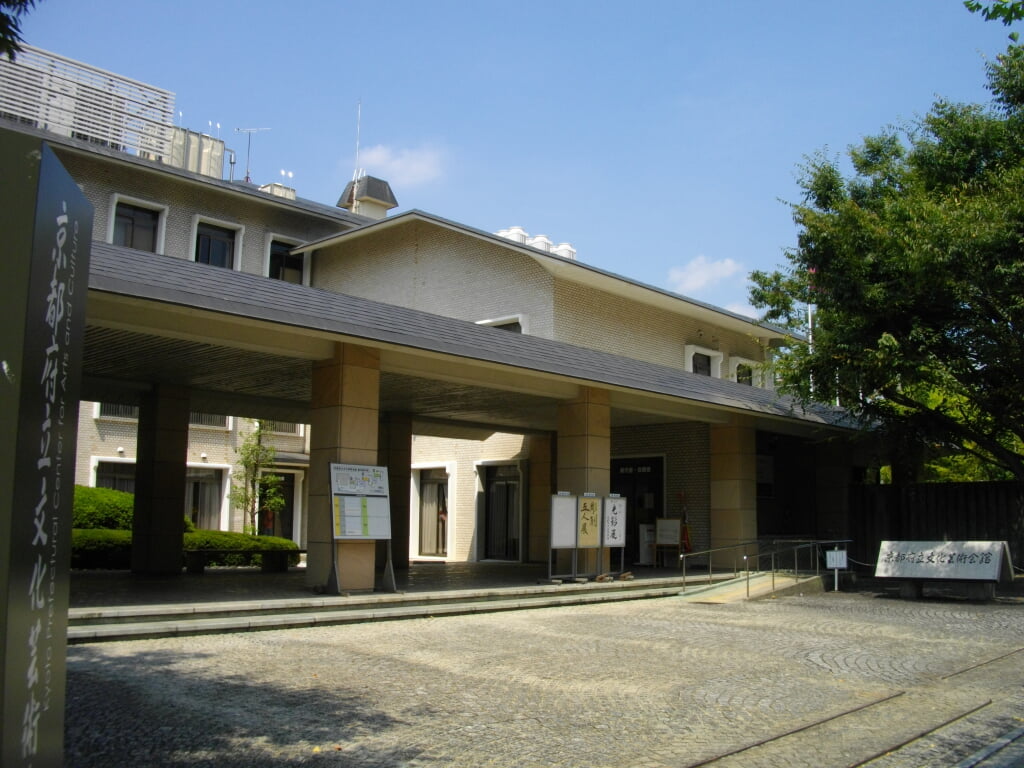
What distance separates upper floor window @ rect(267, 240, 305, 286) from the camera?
35.1m

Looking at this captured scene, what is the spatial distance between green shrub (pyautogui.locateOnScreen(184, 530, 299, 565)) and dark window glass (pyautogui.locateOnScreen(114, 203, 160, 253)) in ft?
38.0

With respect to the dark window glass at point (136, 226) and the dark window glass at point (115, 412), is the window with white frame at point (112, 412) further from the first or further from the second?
the dark window glass at point (136, 226)

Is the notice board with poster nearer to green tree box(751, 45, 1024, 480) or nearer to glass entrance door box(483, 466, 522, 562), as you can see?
green tree box(751, 45, 1024, 480)

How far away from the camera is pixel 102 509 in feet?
81.1

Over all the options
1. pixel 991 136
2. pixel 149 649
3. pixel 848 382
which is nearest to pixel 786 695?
pixel 149 649

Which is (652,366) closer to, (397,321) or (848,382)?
(848,382)

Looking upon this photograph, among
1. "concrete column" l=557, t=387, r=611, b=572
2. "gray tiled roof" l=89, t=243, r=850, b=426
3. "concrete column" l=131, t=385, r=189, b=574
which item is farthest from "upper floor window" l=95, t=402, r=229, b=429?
"gray tiled roof" l=89, t=243, r=850, b=426

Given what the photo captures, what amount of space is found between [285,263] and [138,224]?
5.79 metres

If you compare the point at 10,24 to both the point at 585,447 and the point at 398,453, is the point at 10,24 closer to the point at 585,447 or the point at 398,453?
the point at 585,447

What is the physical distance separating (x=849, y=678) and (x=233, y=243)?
95.6ft

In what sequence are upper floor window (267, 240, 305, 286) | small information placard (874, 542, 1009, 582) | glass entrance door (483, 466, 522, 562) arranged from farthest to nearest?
upper floor window (267, 240, 305, 286) → glass entrance door (483, 466, 522, 562) → small information placard (874, 542, 1009, 582)

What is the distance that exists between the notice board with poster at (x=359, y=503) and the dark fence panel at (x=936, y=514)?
12.4 meters

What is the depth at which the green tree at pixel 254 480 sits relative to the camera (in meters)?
34.5

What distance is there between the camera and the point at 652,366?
2189 cm
